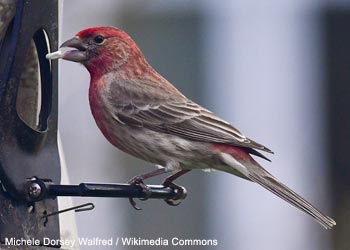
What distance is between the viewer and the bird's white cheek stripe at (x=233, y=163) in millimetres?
9672

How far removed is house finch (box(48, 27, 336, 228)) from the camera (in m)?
9.66

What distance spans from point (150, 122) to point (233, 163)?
0.62 metres

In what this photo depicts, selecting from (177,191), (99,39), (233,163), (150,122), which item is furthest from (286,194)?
(99,39)

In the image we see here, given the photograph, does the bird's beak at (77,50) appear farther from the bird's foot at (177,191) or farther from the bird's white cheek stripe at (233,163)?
the bird's white cheek stripe at (233,163)

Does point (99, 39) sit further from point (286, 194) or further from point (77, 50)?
point (286, 194)

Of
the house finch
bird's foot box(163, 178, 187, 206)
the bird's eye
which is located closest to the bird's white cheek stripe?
the house finch

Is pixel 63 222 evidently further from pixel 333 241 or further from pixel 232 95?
pixel 232 95

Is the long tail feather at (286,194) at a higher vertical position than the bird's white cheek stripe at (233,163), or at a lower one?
lower

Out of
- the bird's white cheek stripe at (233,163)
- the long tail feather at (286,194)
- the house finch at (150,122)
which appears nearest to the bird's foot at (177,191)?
the house finch at (150,122)

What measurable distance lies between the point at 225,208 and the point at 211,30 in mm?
2869

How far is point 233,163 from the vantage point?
9.70 meters

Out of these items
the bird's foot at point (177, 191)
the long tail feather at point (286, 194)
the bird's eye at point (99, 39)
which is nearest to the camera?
the long tail feather at point (286, 194)

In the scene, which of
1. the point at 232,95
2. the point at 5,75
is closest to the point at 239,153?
the point at 5,75

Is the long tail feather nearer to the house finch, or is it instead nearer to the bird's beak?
the house finch
